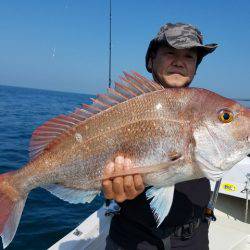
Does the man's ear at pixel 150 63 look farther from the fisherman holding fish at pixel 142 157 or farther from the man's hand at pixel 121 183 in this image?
the man's hand at pixel 121 183

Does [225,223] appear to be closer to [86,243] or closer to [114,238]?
[86,243]

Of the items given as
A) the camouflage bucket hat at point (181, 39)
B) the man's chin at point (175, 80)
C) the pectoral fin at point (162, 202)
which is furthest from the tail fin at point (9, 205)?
the camouflage bucket hat at point (181, 39)

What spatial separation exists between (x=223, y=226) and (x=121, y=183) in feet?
10.7

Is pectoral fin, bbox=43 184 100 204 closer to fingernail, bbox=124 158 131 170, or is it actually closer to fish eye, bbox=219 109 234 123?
fingernail, bbox=124 158 131 170

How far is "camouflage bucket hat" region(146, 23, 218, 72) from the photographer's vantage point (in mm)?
3000

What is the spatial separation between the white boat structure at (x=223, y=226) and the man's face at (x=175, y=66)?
1.43m

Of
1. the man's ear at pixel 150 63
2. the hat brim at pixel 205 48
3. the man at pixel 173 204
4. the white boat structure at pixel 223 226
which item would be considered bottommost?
the white boat structure at pixel 223 226

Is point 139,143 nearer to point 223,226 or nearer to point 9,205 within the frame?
point 9,205

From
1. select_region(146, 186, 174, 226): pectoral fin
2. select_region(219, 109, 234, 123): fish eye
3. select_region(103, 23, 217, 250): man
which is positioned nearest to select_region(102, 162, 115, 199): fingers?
select_region(103, 23, 217, 250): man

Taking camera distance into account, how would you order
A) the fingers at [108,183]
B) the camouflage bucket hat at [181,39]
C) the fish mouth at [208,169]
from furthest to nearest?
the camouflage bucket hat at [181,39] < the fingers at [108,183] < the fish mouth at [208,169]

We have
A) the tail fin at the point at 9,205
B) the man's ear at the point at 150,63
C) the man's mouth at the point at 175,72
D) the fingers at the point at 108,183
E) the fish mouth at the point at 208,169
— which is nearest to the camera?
the fish mouth at the point at 208,169

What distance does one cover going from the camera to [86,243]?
423 centimetres

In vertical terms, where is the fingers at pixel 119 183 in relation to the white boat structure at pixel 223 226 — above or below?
above

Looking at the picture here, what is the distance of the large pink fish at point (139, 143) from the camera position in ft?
A: 7.79
